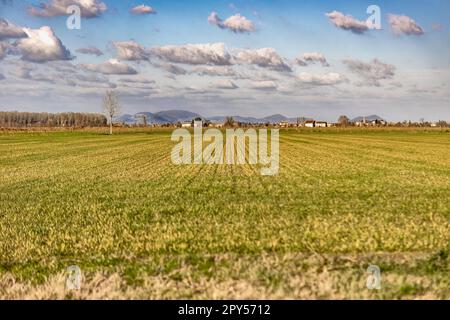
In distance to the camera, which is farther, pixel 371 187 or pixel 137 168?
pixel 137 168

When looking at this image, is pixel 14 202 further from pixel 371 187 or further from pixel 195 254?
pixel 371 187

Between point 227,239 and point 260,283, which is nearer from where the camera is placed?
point 260,283

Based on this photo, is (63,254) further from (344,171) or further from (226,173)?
(344,171)

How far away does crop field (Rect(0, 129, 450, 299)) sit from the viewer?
7.80 metres

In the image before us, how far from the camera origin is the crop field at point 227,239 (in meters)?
7.80

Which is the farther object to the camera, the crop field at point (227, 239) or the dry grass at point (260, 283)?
the crop field at point (227, 239)

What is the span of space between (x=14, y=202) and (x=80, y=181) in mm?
6694

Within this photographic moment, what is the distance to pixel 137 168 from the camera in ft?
105

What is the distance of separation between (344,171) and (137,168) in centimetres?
1272

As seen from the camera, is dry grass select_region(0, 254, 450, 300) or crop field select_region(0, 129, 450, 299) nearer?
dry grass select_region(0, 254, 450, 300)

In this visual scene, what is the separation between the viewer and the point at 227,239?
36.6ft
